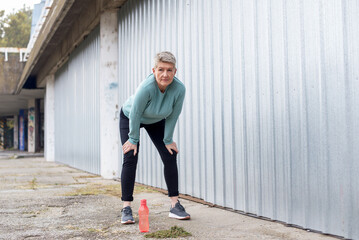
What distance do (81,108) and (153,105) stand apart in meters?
7.16

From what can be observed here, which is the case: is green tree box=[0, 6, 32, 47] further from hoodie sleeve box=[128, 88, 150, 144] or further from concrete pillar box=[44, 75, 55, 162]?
hoodie sleeve box=[128, 88, 150, 144]

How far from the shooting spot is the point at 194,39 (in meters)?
4.73

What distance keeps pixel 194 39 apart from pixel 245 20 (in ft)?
3.56

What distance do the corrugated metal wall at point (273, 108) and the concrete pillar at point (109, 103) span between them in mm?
2579

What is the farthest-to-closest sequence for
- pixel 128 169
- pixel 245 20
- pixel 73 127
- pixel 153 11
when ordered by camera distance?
pixel 73 127, pixel 153 11, pixel 245 20, pixel 128 169

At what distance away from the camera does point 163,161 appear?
12.0 ft

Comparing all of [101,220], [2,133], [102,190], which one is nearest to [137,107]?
[101,220]

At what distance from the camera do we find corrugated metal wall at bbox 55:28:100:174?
A: 8.62 m

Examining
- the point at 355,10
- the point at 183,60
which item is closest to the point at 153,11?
the point at 183,60

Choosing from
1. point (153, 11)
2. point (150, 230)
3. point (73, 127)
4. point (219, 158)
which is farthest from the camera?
point (73, 127)

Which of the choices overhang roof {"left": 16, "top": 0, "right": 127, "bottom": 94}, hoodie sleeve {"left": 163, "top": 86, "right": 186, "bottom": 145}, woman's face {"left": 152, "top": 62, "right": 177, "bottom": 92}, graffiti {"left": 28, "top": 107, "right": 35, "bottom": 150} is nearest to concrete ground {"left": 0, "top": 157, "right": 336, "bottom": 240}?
hoodie sleeve {"left": 163, "top": 86, "right": 186, "bottom": 145}

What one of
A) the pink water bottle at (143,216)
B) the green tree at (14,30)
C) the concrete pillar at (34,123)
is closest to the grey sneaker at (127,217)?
the pink water bottle at (143,216)

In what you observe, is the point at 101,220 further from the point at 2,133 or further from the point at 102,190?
the point at 2,133

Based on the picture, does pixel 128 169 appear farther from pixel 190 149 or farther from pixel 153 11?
pixel 153 11
